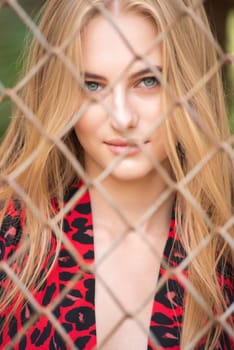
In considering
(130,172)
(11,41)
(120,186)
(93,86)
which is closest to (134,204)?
(120,186)

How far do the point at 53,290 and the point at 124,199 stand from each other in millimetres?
270

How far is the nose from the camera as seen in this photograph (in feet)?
5.23

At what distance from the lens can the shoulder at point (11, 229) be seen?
1.88m

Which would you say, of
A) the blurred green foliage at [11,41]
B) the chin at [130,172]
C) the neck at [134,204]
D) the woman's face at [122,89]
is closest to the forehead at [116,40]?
the woman's face at [122,89]

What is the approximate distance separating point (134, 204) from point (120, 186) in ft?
0.19

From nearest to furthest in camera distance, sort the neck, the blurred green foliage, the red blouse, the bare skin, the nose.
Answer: the nose → the bare skin → the red blouse → the neck → the blurred green foliage

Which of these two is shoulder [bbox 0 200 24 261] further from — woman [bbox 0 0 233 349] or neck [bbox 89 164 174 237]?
neck [bbox 89 164 174 237]

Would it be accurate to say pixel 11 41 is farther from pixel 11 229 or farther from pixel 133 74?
pixel 133 74

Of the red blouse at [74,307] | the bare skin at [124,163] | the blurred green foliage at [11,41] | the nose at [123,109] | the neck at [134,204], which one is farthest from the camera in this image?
the blurred green foliage at [11,41]

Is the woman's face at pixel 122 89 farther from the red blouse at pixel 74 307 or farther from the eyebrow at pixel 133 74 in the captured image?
the red blouse at pixel 74 307

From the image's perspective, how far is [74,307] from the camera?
1876mm

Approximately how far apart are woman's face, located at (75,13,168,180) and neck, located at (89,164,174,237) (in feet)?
0.46

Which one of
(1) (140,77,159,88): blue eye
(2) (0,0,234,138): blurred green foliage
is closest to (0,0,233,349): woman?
(1) (140,77,159,88): blue eye

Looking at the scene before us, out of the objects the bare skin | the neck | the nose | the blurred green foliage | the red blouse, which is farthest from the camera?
the blurred green foliage
